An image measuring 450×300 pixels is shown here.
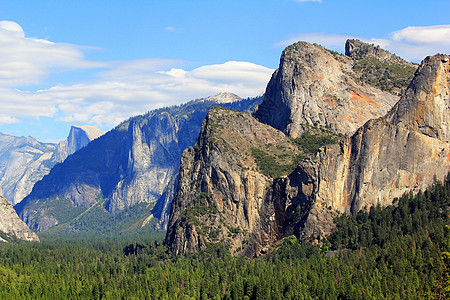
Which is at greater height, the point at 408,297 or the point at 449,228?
the point at 449,228

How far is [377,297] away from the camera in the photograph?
177 meters

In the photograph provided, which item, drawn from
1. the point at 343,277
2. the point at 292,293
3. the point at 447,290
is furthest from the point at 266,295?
the point at 447,290

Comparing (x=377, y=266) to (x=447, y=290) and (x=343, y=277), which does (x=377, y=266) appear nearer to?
(x=343, y=277)

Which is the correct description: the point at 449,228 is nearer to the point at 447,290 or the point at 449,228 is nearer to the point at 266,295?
the point at 447,290

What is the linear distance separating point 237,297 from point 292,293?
1608 centimetres

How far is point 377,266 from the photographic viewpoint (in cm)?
19962

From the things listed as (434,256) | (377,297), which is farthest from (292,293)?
(434,256)

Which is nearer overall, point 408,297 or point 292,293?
point 408,297

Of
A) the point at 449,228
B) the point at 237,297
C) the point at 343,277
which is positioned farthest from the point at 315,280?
the point at 449,228

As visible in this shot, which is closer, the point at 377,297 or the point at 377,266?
the point at 377,297

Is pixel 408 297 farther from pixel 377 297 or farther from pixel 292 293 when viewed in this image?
pixel 292 293

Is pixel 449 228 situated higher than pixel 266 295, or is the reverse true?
pixel 449 228

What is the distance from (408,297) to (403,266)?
20290 millimetres

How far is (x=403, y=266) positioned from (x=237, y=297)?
42413 mm
